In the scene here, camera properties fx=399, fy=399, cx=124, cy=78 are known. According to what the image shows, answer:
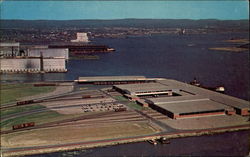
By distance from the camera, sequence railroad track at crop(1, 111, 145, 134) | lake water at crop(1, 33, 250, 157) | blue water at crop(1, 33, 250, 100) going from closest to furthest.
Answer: lake water at crop(1, 33, 250, 157) → railroad track at crop(1, 111, 145, 134) → blue water at crop(1, 33, 250, 100)

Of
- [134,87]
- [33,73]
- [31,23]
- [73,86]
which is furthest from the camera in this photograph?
[31,23]

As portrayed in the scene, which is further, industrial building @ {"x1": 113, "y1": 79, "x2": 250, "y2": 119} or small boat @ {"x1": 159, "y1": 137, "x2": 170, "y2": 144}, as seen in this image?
industrial building @ {"x1": 113, "y1": 79, "x2": 250, "y2": 119}

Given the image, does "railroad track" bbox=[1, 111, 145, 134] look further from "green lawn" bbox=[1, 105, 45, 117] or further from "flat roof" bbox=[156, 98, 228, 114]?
"green lawn" bbox=[1, 105, 45, 117]

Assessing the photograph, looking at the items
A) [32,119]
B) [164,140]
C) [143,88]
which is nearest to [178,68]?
[143,88]

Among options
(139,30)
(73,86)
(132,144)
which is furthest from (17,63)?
(139,30)

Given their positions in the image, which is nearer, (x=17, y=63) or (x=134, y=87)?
(x=134, y=87)

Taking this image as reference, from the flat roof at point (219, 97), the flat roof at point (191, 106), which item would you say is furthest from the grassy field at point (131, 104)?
the flat roof at point (219, 97)

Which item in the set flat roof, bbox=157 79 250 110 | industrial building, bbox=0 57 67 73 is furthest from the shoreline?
industrial building, bbox=0 57 67 73

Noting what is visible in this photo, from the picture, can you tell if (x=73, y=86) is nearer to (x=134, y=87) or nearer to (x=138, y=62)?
(x=134, y=87)
